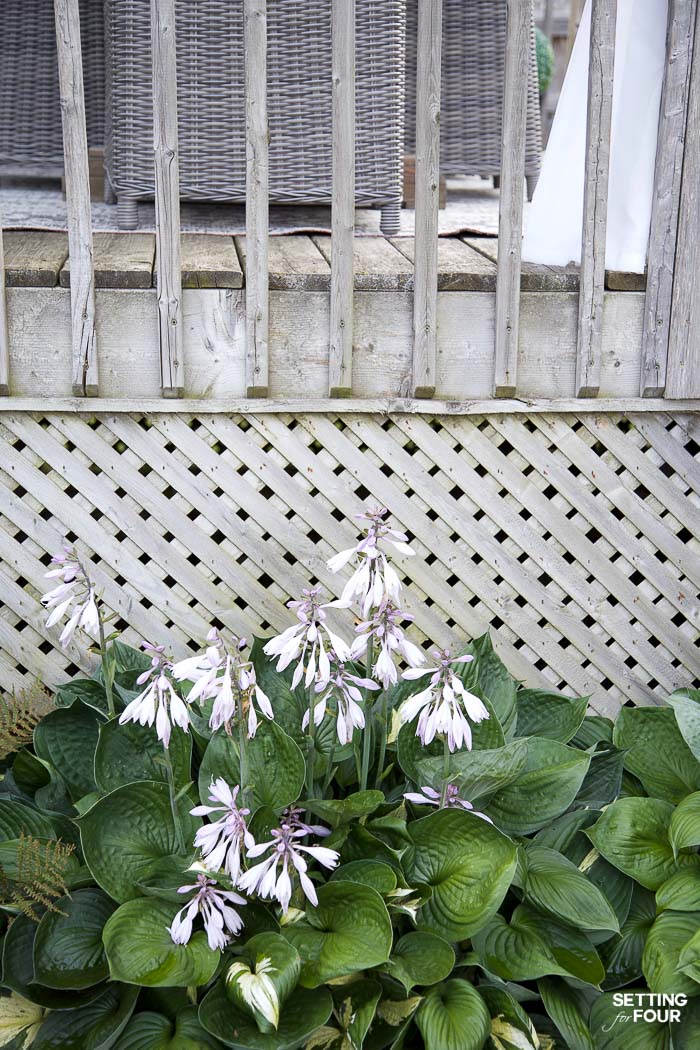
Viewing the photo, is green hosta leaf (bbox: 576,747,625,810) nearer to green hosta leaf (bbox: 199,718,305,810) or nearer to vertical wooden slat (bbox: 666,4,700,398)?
green hosta leaf (bbox: 199,718,305,810)

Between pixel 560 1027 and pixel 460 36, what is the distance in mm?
3956

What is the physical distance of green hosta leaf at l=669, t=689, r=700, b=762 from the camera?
2.56 m

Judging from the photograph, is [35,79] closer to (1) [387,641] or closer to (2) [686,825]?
(1) [387,641]

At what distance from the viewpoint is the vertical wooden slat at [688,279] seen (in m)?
2.72

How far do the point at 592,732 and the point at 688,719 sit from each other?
0.95 feet

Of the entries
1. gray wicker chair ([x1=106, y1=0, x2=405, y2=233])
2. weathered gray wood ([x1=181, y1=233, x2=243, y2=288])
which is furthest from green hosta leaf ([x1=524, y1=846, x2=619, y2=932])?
gray wicker chair ([x1=106, y1=0, x2=405, y2=233])

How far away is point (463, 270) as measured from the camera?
110 inches

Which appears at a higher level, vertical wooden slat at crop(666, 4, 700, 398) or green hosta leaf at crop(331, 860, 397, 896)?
vertical wooden slat at crop(666, 4, 700, 398)

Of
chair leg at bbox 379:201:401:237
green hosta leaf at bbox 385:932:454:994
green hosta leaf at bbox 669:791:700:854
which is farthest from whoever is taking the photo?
chair leg at bbox 379:201:401:237

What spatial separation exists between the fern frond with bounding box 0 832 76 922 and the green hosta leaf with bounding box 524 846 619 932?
0.99 metres

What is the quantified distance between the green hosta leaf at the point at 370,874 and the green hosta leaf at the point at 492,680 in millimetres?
602

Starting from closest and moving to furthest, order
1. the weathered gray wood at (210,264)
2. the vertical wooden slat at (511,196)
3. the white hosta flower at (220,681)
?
the white hosta flower at (220,681) < the vertical wooden slat at (511,196) < the weathered gray wood at (210,264)

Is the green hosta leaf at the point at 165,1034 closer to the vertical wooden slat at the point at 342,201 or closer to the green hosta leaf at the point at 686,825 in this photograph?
the green hosta leaf at the point at 686,825

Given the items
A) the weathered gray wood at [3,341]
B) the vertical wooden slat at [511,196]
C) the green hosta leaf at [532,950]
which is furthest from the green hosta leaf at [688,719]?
the weathered gray wood at [3,341]
